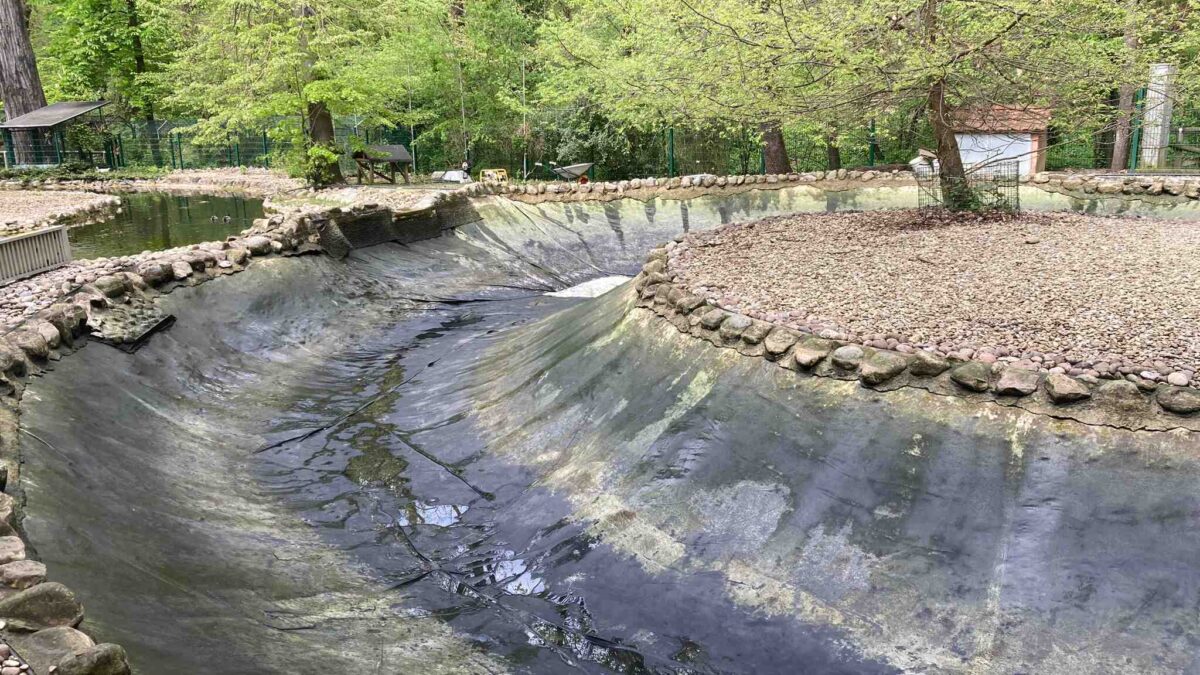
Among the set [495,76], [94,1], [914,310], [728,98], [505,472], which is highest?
[94,1]

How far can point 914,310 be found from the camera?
545 centimetres

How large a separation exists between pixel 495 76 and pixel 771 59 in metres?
16.1

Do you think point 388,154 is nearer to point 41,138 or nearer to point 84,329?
point 84,329

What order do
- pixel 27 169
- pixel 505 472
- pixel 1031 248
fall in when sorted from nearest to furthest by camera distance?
pixel 505 472 → pixel 1031 248 → pixel 27 169

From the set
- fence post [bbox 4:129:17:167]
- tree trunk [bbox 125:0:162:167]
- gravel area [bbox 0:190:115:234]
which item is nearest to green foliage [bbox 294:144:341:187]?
gravel area [bbox 0:190:115:234]

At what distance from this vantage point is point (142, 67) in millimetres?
32375

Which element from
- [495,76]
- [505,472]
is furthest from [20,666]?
[495,76]

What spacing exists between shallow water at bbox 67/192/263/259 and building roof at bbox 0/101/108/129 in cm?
560

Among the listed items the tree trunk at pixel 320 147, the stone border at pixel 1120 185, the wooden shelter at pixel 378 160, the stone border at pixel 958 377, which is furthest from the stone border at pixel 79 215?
the stone border at pixel 1120 185

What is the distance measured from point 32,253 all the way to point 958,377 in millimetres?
8337

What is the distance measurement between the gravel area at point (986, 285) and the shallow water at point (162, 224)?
9.58 meters

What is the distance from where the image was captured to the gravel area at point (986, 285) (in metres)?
4.61

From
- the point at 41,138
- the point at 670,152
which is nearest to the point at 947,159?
the point at 670,152

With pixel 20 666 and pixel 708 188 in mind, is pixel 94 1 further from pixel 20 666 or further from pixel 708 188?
pixel 20 666
